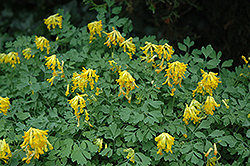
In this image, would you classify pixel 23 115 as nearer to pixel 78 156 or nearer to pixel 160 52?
pixel 78 156

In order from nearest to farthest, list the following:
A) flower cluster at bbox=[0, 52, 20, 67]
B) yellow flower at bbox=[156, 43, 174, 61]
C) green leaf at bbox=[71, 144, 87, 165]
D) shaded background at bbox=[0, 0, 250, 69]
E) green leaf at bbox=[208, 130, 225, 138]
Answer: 1. green leaf at bbox=[71, 144, 87, 165]
2. green leaf at bbox=[208, 130, 225, 138]
3. yellow flower at bbox=[156, 43, 174, 61]
4. flower cluster at bbox=[0, 52, 20, 67]
5. shaded background at bbox=[0, 0, 250, 69]

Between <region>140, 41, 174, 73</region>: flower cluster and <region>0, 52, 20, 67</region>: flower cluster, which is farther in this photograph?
<region>0, 52, 20, 67</region>: flower cluster

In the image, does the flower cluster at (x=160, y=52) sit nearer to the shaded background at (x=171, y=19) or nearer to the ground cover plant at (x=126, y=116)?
the ground cover plant at (x=126, y=116)

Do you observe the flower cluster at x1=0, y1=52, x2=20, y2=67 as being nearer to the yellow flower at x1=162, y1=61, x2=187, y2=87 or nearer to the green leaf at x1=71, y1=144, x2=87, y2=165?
the green leaf at x1=71, y1=144, x2=87, y2=165

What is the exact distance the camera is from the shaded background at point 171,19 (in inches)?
117

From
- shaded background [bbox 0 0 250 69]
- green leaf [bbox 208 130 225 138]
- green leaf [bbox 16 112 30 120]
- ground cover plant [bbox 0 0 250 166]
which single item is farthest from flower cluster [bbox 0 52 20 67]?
green leaf [bbox 208 130 225 138]

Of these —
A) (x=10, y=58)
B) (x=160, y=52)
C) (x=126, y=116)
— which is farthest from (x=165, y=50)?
(x=10, y=58)

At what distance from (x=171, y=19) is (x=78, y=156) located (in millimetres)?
2087

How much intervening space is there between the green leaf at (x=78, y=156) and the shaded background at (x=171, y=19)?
1689 mm

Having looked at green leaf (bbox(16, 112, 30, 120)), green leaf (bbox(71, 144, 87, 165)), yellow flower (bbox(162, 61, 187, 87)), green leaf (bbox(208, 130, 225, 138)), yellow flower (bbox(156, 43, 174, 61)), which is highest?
yellow flower (bbox(156, 43, 174, 61))

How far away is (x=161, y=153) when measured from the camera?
5.30 ft

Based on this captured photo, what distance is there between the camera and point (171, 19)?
123 inches

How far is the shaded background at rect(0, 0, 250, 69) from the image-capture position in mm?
2969

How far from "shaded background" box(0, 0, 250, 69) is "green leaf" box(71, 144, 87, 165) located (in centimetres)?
169
